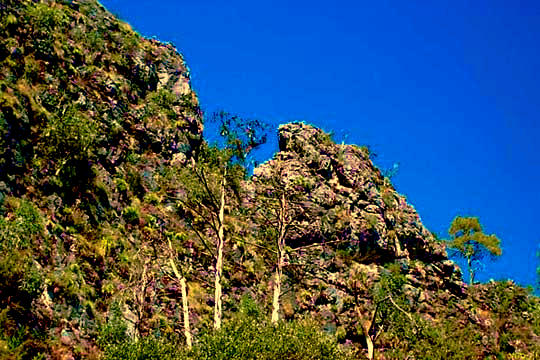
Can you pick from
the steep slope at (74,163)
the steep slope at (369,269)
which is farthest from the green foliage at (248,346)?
the steep slope at (369,269)

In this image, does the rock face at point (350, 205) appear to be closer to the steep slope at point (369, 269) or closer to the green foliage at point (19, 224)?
the steep slope at point (369, 269)

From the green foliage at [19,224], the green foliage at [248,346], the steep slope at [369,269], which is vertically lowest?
the green foliage at [248,346]

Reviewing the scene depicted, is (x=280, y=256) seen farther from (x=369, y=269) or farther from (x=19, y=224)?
(x=369, y=269)

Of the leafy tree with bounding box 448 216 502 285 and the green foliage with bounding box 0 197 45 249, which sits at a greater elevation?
the leafy tree with bounding box 448 216 502 285

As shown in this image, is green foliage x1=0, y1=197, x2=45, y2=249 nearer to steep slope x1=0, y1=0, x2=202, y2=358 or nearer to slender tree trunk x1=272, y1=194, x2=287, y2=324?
steep slope x1=0, y1=0, x2=202, y2=358

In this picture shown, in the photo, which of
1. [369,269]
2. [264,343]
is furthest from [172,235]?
[369,269]

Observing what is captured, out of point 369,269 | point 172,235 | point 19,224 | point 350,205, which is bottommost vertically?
point 19,224

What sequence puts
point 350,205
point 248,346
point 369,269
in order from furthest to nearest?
point 350,205 < point 369,269 < point 248,346

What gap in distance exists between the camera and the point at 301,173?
6381 cm

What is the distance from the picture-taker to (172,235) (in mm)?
43500

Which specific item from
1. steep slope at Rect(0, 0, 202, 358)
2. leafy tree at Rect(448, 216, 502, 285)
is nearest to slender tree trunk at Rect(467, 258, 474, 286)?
leafy tree at Rect(448, 216, 502, 285)

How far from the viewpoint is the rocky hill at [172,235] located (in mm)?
25719

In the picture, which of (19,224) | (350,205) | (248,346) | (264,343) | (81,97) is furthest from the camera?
(350,205)

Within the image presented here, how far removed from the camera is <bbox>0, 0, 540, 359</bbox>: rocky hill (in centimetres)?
2572
